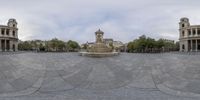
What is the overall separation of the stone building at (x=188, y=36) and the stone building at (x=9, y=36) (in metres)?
62.4

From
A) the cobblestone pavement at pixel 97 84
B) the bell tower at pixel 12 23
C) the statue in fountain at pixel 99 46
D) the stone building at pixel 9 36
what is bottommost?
the cobblestone pavement at pixel 97 84

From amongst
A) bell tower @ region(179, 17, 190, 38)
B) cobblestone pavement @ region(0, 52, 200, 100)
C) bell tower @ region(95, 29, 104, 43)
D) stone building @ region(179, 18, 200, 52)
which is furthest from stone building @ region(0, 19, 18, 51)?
cobblestone pavement @ region(0, 52, 200, 100)

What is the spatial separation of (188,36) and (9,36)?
65.3 meters

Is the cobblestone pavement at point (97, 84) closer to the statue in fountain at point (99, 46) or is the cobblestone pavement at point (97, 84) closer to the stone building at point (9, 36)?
the statue in fountain at point (99, 46)

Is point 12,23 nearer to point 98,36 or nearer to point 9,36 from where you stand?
point 9,36

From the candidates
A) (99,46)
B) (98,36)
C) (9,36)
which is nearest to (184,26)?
(98,36)

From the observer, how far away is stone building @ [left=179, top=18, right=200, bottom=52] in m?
82.6

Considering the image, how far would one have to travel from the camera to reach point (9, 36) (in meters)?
84.9

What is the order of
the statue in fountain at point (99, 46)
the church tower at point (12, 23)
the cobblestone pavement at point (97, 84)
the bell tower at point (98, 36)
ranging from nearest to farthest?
1. the cobblestone pavement at point (97, 84)
2. the statue in fountain at point (99, 46)
3. the bell tower at point (98, 36)
4. the church tower at point (12, 23)

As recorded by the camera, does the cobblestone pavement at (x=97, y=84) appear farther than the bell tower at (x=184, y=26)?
No

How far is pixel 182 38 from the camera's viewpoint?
286 ft

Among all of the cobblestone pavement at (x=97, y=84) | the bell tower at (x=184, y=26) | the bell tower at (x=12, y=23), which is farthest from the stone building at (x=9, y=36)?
the cobblestone pavement at (x=97, y=84)

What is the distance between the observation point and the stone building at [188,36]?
82.6m

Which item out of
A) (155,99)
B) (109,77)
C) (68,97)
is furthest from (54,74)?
(155,99)
